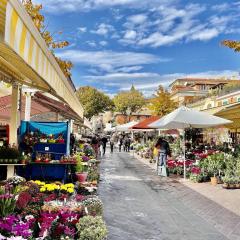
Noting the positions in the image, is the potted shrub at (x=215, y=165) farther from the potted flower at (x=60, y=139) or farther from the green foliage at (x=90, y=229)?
the green foliage at (x=90, y=229)

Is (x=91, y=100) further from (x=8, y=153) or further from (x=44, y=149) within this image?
(x=8, y=153)

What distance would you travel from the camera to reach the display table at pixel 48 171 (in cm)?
1230

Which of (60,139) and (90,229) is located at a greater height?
(60,139)

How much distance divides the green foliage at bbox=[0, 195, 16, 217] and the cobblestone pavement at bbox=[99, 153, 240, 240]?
2485 mm

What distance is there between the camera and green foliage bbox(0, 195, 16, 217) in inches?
185

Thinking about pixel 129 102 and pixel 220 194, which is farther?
pixel 129 102

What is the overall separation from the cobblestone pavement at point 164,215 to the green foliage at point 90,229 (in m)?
1.85

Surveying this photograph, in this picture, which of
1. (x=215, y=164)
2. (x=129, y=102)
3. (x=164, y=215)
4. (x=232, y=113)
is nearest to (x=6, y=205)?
(x=164, y=215)

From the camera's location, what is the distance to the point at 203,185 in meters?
14.4

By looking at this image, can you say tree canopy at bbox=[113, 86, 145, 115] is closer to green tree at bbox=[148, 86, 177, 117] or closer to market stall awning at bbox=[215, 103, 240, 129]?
green tree at bbox=[148, 86, 177, 117]

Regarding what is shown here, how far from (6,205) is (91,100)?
8130 centimetres

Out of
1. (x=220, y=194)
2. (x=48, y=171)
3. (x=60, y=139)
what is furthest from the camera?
(x=60, y=139)

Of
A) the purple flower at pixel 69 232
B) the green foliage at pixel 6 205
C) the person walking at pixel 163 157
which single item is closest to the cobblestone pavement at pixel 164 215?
the purple flower at pixel 69 232

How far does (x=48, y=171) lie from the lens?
40.9 feet
